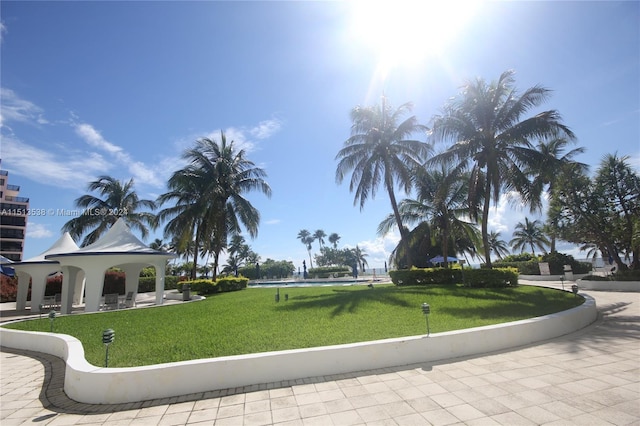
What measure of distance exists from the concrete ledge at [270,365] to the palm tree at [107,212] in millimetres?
23752

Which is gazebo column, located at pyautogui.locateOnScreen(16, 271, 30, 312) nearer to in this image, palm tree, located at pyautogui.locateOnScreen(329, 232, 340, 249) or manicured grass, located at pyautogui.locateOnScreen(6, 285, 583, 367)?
manicured grass, located at pyautogui.locateOnScreen(6, 285, 583, 367)

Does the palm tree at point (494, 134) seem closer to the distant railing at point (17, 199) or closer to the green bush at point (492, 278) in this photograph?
the green bush at point (492, 278)

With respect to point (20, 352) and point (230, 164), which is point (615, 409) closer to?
point (20, 352)

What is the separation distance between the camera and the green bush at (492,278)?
1411 cm

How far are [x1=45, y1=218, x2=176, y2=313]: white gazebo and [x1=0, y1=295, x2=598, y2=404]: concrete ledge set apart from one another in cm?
858

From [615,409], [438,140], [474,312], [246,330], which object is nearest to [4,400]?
[246,330]

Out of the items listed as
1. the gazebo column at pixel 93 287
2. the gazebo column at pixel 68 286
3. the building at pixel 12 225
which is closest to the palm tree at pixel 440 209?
the gazebo column at pixel 93 287

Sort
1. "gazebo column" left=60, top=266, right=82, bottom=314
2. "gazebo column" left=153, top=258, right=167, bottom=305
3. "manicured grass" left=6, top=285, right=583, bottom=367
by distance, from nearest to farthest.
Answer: "manicured grass" left=6, top=285, right=583, bottom=367
"gazebo column" left=60, top=266, right=82, bottom=314
"gazebo column" left=153, top=258, right=167, bottom=305

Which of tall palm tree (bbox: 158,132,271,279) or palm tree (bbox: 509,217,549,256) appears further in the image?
palm tree (bbox: 509,217,549,256)

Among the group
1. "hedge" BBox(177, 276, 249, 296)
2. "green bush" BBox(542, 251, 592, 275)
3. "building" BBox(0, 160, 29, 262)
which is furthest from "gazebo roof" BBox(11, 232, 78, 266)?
"building" BBox(0, 160, 29, 262)

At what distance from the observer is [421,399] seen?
170 inches

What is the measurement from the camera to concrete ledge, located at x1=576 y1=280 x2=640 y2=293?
56.6 feet

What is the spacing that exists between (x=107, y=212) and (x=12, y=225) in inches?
1843

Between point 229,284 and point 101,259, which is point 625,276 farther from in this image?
point 101,259
